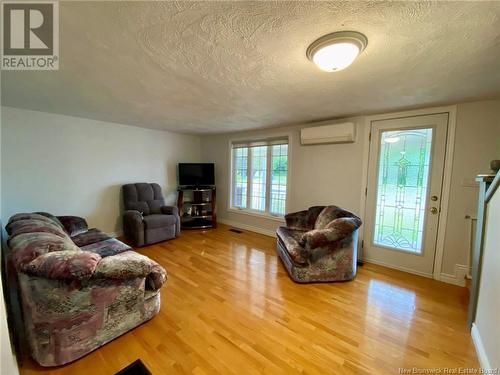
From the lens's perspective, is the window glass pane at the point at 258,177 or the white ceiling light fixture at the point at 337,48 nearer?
the white ceiling light fixture at the point at 337,48

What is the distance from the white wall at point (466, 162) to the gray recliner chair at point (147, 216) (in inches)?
160

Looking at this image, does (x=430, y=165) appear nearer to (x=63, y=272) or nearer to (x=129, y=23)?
(x=129, y=23)

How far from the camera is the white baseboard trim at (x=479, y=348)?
1.38 metres

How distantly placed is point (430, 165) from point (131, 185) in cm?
466

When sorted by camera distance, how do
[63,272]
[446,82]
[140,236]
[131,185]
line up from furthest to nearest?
1. [131,185]
2. [140,236]
3. [446,82]
4. [63,272]

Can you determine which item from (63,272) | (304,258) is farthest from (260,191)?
(63,272)

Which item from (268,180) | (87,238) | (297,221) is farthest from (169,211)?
(297,221)

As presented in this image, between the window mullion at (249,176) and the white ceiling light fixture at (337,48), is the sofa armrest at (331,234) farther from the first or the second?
the window mullion at (249,176)

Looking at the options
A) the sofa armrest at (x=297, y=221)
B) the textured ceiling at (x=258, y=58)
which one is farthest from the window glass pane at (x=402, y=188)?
the sofa armrest at (x=297, y=221)

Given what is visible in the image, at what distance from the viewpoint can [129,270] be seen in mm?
1544

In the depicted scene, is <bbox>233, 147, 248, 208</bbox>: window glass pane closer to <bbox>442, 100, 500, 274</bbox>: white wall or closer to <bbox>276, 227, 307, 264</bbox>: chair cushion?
<bbox>276, 227, 307, 264</bbox>: chair cushion

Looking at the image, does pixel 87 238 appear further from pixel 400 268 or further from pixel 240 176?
pixel 400 268

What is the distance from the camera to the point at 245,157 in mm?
4629

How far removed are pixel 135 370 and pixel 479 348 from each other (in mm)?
2452
